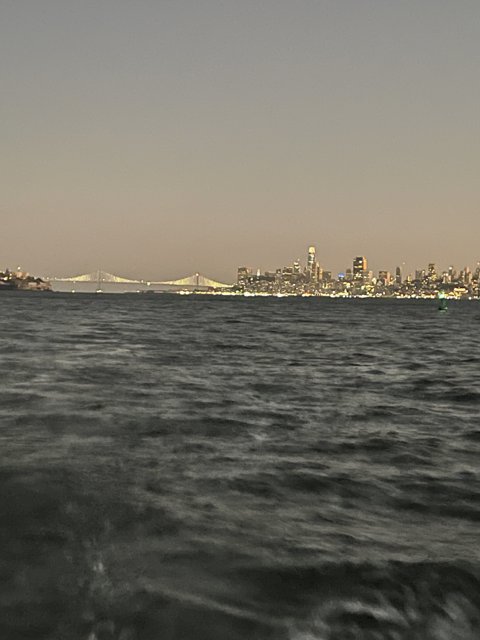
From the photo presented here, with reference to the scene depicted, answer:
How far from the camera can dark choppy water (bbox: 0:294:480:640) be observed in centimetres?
438

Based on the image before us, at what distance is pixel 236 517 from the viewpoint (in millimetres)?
6438

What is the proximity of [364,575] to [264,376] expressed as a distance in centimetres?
1549

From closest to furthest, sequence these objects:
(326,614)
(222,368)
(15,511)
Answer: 1. (326,614)
2. (15,511)
3. (222,368)

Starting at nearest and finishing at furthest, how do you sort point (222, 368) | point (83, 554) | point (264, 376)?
point (83, 554)
point (264, 376)
point (222, 368)

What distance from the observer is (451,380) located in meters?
20.5

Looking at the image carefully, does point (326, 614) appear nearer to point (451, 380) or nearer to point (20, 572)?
point (20, 572)

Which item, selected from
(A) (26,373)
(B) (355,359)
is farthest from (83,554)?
(B) (355,359)

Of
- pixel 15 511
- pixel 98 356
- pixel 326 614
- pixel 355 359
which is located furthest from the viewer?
pixel 355 359

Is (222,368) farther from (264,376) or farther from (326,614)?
(326,614)

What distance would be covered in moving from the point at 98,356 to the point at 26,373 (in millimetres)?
6343

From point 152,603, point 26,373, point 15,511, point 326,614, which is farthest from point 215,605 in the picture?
point 26,373

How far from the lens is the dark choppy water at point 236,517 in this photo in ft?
14.4

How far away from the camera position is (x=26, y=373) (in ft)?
61.1

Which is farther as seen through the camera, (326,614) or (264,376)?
(264,376)
